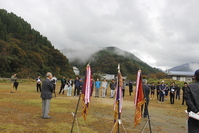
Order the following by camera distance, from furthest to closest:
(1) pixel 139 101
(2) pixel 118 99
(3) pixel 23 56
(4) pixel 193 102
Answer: (3) pixel 23 56
(1) pixel 139 101
(2) pixel 118 99
(4) pixel 193 102

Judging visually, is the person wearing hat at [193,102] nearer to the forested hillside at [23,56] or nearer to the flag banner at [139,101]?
the flag banner at [139,101]

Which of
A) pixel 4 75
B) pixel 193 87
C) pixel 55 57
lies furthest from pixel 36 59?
pixel 193 87

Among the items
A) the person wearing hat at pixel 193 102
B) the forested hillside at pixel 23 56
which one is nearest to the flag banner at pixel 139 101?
the person wearing hat at pixel 193 102

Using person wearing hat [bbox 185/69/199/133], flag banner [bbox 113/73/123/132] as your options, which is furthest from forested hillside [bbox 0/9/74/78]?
person wearing hat [bbox 185/69/199/133]

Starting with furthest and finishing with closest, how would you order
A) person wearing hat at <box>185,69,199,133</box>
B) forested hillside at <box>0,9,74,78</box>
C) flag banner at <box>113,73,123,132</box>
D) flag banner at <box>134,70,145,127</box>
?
forested hillside at <box>0,9,74,78</box> → flag banner at <box>134,70,145,127</box> → flag banner at <box>113,73,123,132</box> → person wearing hat at <box>185,69,199,133</box>

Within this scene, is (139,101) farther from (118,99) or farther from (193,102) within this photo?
(193,102)

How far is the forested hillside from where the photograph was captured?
5047 cm

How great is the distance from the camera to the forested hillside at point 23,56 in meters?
50.5

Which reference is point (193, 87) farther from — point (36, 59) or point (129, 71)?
point (129, 71)

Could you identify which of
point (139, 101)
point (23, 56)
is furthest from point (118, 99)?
point (23, 56)

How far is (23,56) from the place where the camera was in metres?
57.5

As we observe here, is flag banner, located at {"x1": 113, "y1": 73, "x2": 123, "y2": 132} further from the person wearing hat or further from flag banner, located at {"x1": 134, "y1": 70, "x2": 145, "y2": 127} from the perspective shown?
the person wearing hat

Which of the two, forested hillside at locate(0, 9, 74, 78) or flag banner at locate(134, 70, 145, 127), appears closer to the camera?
flag banner at locate(134, 70, 145, 127)

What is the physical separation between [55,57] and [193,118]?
87271 millimetres
